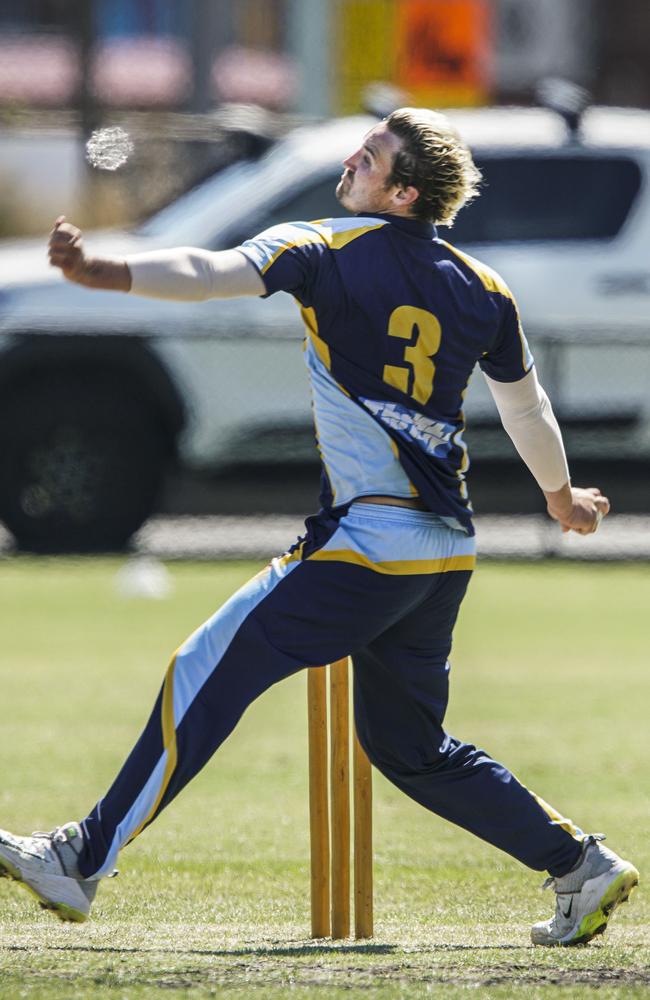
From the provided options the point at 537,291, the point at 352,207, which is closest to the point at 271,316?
the point at 537,291

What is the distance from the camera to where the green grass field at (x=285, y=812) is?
165 inches

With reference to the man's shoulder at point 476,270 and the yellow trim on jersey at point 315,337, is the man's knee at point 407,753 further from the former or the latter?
the man's shoulder at point 476,270

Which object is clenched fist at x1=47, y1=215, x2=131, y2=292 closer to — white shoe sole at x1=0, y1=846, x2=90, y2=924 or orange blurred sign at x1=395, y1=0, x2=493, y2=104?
white shoe sole at x1=0, y1=846, x2=90, y2=924

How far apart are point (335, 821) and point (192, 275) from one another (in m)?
1.33

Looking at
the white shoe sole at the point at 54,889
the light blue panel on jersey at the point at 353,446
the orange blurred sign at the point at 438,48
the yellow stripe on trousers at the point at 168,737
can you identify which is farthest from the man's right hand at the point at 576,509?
the orange blurred sign at the point at 438,48

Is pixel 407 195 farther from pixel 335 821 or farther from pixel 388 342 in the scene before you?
pixel 335 821

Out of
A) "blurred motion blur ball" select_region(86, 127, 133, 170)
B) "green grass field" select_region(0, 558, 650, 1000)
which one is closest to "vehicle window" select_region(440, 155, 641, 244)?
"blurred motion blur ball" select_region(86, 127, 133, 170)

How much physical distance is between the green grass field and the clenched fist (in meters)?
1.36

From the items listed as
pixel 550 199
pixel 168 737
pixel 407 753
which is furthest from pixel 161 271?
pixel 550 199

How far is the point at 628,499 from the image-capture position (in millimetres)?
13516

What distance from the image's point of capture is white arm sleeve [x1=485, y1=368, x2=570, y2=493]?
4.66 metres

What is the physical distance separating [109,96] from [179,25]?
2.92 metres

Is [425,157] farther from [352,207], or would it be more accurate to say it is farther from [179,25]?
[179,25]

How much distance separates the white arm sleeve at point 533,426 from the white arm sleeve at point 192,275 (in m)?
0.75
